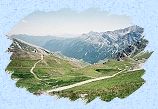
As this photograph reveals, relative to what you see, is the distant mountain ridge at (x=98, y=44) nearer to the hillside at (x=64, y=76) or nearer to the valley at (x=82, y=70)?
the valley at (x=82, y=70)

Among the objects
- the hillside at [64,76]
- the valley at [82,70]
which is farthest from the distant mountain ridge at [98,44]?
the hillside at [64,76]

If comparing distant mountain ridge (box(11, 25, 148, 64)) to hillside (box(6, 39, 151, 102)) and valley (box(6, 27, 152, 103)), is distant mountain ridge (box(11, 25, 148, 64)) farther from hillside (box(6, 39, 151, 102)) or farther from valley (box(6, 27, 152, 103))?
hillside (box(6, 39, 151, 102))

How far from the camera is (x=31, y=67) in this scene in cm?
1042

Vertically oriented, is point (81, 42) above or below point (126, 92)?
above

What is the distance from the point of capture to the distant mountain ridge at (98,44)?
10.5 meters

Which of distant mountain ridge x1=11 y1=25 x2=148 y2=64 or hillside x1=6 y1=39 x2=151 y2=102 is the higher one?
distant mountain ridge x1=11 y1=25 x2=148 y2=64

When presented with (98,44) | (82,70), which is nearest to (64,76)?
(82,70)

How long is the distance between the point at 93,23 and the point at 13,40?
4.91 ft

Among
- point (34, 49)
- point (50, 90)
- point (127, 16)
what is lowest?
point (50, 90)

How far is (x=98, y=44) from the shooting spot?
1062cm

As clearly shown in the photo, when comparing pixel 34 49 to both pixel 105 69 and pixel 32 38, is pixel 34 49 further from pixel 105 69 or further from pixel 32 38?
pixel 105 69

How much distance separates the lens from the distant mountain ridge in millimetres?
10453

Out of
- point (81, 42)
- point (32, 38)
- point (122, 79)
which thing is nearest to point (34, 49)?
point (32, 38)

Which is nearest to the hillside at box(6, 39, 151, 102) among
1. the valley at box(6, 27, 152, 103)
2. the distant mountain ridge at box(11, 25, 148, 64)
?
the valley at box(6, 27, 152, 103)
